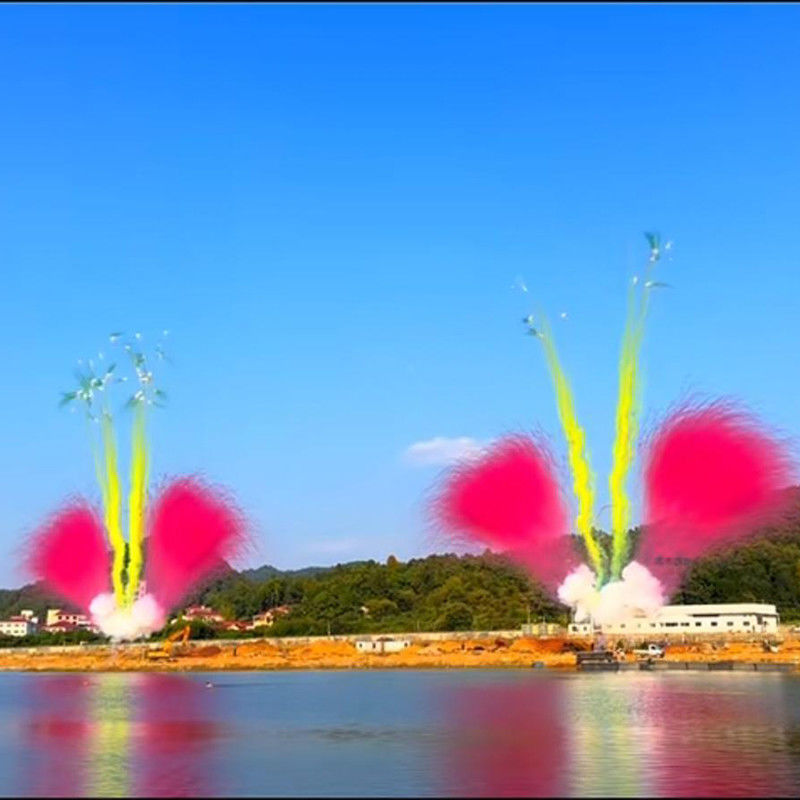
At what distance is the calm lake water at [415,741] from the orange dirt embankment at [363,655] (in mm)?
31178

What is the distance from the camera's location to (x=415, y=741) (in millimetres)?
46375

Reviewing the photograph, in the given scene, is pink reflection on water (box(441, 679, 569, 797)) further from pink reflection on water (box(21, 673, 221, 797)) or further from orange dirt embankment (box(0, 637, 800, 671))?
orange dirt embankment (box(0, 637, 800, 671))

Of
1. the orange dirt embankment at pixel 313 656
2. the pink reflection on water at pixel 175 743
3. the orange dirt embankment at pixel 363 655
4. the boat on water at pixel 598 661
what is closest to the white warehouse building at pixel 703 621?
the orange dirt embankment at pixel 363 655

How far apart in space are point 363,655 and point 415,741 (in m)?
81.3

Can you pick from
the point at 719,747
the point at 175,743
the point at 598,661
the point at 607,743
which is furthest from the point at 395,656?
the point at 719,747

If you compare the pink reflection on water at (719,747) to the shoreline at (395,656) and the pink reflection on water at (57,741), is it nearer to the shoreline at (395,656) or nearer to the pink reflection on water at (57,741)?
the pink reflection on water at (57,741)

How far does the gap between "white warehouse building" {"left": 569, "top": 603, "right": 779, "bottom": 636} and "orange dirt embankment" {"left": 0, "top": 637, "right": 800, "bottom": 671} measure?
24.4 feet

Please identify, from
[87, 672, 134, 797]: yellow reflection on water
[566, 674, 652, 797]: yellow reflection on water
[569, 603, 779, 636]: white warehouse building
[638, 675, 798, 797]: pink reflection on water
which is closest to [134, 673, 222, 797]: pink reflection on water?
[87, 672, 134, 797]: yellow reflection on water

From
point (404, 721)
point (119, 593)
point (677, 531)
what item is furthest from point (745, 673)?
point (119, 593)

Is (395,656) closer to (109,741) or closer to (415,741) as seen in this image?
(109,741)

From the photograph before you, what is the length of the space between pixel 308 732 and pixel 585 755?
14.5 m

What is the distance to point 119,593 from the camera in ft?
377

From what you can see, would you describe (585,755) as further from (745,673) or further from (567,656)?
(567,656)

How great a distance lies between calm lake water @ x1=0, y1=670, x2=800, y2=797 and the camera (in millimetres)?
35375
